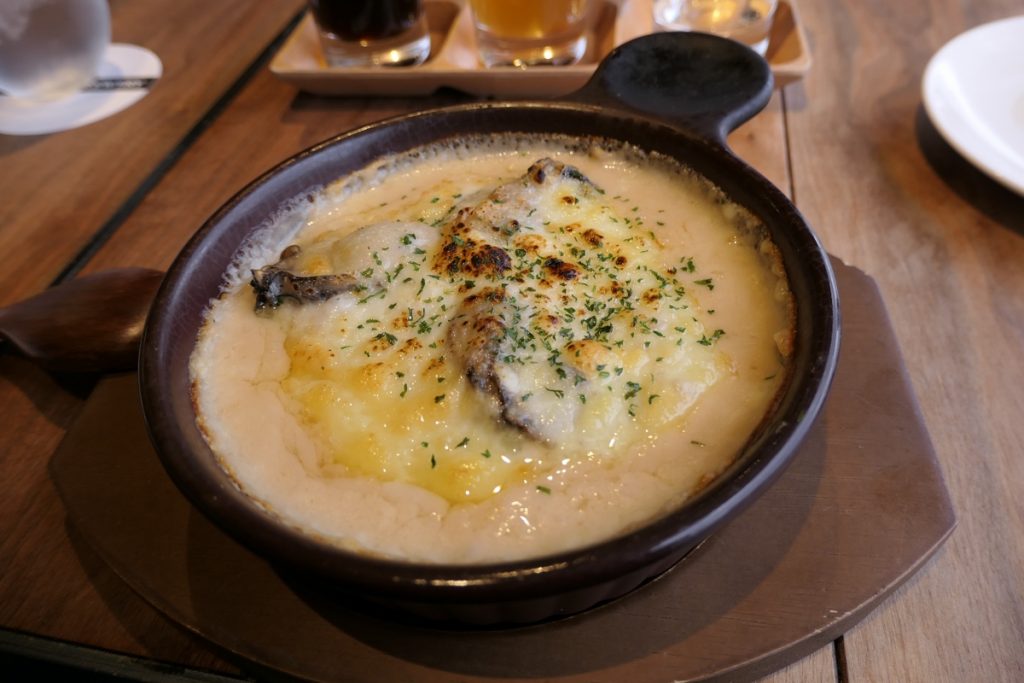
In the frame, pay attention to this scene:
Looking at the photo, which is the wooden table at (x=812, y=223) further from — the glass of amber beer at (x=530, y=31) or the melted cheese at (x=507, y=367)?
the melted cheese at (x=507, y=367)

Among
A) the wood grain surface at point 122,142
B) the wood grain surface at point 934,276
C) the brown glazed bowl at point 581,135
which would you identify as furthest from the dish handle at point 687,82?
the wood grain surface at point 122,142

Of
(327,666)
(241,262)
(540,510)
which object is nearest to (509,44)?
(241,262)

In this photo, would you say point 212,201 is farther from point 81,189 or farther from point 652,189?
point 652,189

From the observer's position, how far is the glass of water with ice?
233 cm

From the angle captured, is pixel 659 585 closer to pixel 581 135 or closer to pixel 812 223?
pixel 581 135

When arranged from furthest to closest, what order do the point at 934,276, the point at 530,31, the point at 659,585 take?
1. the point at 530,31
2. the point at 934,276
3. the point at 659,585

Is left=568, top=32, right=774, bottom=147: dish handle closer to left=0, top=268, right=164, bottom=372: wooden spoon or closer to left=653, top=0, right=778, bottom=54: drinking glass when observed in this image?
left=653, top=0, right=778, bottom=54: drinking glass

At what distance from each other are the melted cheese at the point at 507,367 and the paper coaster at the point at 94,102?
144 cm

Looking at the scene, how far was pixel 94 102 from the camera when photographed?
2.52 meters

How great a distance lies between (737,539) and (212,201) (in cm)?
167

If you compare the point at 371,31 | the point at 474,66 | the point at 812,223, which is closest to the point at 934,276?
the point at 812,223

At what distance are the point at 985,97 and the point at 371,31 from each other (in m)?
1.81

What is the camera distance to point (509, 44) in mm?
2273

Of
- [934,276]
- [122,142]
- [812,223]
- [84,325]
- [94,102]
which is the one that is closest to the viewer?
[84,325]
